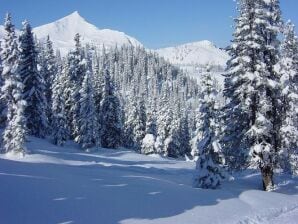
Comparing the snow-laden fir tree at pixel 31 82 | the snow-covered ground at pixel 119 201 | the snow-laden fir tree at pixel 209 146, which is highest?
the snow-laden fir tree at pixel 31 82

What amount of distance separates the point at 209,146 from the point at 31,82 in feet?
103

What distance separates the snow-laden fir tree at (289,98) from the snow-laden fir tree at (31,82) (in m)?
30.2

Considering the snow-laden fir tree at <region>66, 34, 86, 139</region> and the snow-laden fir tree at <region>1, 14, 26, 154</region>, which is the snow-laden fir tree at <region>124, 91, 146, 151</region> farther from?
the snow-laden fir tree at <region>1, 14, 26, 154</region>

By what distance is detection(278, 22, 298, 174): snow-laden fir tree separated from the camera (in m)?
33.8

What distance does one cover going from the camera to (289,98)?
35531 mm

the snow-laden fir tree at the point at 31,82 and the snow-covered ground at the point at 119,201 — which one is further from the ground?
the snow-laden fir tree at the point at 31,82

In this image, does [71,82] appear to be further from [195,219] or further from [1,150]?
[195,219]

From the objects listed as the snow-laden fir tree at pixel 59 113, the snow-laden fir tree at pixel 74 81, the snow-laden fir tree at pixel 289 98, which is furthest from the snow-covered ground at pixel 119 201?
the snow-laden fir tree at pixel 74 81

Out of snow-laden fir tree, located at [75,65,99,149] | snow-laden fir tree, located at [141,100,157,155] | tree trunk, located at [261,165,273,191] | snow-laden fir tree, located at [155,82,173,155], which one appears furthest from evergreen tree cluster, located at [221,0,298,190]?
snow-laden fir tree, located at [155,82,173,155]

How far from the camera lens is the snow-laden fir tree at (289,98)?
3378 cm

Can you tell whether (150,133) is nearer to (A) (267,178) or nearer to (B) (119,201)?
(A) (267,178)

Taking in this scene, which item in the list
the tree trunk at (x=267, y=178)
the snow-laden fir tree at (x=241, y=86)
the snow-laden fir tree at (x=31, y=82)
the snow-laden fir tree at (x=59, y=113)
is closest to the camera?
the snow-laden fir tree at (x=241, y=86)

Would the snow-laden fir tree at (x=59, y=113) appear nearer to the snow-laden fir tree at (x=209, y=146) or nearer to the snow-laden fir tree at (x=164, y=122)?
the snow-laden fir tree at (x=164, y=122)

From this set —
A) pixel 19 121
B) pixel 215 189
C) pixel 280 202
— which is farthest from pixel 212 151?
pixel 19 121
